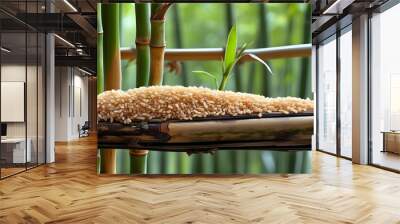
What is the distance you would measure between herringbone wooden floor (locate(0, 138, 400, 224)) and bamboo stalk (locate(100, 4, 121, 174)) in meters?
0.30

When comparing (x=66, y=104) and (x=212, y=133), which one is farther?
(x=66, y=104)

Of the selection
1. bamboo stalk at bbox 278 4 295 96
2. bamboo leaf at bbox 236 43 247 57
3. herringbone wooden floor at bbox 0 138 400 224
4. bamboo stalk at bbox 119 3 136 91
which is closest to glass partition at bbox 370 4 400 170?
herringbone wooden floor at bbox 0 138 400 224

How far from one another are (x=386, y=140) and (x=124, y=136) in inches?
190

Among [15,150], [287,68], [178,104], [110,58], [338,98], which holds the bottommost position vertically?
[15,150]

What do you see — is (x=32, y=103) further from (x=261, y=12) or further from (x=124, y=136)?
(x=261, y=12)

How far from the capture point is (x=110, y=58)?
255 inches

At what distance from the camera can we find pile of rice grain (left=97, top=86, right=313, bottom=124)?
6.28 m

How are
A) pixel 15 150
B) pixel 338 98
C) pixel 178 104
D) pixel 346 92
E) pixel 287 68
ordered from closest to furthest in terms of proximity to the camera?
pixel 178 104
pixel 287 68
pixel 15 150
pixel 346 92
pixel 338 98

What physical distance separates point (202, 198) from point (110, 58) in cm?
281

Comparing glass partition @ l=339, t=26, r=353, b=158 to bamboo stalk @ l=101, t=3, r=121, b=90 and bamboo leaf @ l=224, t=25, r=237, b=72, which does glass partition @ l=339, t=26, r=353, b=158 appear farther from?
bamboo stalk @ l=101, t=3, r=121, b=90

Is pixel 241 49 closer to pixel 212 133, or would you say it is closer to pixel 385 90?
pixel 212 133

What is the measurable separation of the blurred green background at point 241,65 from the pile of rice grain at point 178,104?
0.15 meters

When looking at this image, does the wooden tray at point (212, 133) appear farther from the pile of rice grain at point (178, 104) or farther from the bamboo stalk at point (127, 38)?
the bamboo stalk at point (127, 38)

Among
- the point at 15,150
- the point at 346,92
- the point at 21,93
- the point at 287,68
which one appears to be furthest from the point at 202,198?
the point at 346,92
